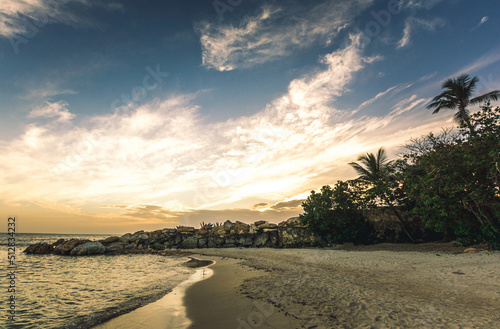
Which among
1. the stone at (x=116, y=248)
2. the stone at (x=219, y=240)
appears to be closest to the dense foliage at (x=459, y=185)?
the stone at (x=219, y=240)

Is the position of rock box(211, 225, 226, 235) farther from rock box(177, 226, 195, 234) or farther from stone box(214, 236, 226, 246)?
rock box(177, 226, 195, 234)

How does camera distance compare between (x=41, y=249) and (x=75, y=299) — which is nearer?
(x=75, y=299)

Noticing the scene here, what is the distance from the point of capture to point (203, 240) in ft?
101

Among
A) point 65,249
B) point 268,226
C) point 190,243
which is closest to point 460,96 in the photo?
point 268,226

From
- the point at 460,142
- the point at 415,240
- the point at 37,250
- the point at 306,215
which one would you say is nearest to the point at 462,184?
the point at 460,142

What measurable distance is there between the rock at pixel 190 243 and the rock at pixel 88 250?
923 cm

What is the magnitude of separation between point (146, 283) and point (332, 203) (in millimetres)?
17136

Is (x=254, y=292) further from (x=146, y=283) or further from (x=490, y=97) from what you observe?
(x=490, y=97)

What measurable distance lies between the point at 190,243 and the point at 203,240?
1.95 meters

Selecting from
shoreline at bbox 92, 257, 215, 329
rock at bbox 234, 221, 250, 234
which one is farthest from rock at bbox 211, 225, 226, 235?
shoreline at bbox 92, 257, 215, 329

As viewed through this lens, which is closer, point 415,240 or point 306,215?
point 415,240

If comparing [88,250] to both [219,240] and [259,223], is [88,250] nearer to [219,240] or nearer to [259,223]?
[219,240]

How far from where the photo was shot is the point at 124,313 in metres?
5.91

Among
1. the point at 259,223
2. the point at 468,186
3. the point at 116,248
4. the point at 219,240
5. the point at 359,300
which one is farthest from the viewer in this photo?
the point at 259,223
